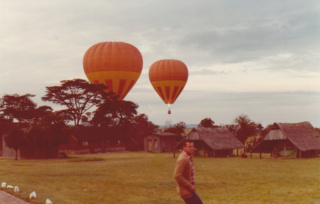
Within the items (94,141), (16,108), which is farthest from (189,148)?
(16,108)

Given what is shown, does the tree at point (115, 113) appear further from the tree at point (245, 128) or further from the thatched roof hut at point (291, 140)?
the thatched roof hut at point (291, 140)

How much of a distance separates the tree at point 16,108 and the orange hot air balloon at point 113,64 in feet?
99.6

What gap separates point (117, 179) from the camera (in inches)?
896

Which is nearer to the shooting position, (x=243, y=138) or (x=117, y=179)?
(x=117, y=179)

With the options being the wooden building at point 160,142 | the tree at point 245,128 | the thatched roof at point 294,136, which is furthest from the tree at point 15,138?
the tree at point 245,128

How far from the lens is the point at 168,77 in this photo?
2282 inches

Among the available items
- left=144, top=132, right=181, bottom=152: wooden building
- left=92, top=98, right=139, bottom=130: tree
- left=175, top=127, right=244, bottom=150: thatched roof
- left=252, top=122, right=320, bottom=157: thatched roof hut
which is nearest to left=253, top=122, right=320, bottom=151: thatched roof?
left=252, top=122, right=320, bottom=157: thatched roof hut

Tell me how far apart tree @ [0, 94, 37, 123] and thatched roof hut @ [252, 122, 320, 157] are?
53189mm

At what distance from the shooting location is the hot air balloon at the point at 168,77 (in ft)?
191

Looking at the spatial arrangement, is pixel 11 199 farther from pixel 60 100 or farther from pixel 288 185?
pixel 60 100

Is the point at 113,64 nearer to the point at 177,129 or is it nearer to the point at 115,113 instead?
the point at 115,113

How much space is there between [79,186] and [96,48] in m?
36.3

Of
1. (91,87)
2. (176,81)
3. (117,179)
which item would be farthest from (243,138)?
(117,179)

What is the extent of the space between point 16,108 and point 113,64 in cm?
3822
